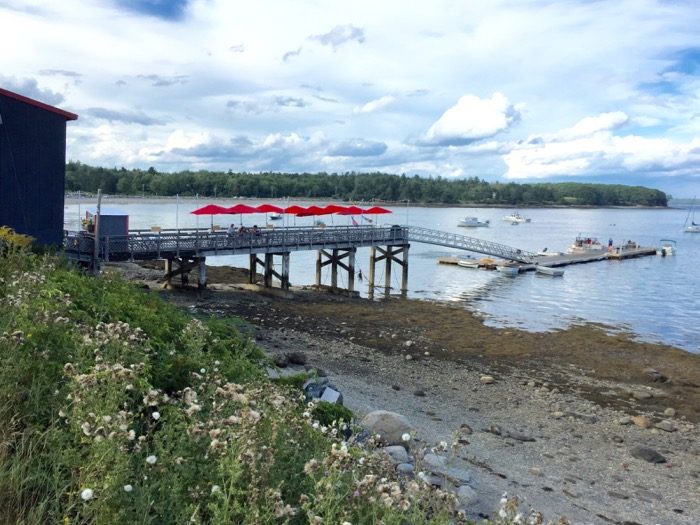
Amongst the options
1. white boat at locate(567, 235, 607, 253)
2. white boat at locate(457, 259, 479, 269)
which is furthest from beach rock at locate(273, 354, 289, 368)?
white boat at locate(567, 235, 607, 253)

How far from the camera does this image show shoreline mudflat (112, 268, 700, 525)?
447 inches

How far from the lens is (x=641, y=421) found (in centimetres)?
1591

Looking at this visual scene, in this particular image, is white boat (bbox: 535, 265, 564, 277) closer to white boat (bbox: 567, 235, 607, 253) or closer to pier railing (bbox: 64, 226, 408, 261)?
pier railing (bbox: 64, 226, 408, 261)

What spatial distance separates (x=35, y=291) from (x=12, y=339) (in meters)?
2.46

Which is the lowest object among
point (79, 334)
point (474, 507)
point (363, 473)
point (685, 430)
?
point (685, 430)

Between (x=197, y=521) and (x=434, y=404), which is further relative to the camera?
(x=434, y=404)

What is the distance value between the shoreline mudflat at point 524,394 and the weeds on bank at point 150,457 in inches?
167

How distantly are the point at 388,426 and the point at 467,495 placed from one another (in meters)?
2.08

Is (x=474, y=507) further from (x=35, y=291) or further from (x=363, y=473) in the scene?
(x=35, y=291)

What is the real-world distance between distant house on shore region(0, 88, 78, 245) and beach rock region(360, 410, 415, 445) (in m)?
13.7

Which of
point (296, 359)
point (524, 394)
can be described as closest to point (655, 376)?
point (524, 394)

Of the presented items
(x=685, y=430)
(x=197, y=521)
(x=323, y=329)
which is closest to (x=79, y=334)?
(x=197, y=521)

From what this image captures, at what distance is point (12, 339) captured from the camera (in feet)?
16.6

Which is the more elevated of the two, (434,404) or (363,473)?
(363,473)
